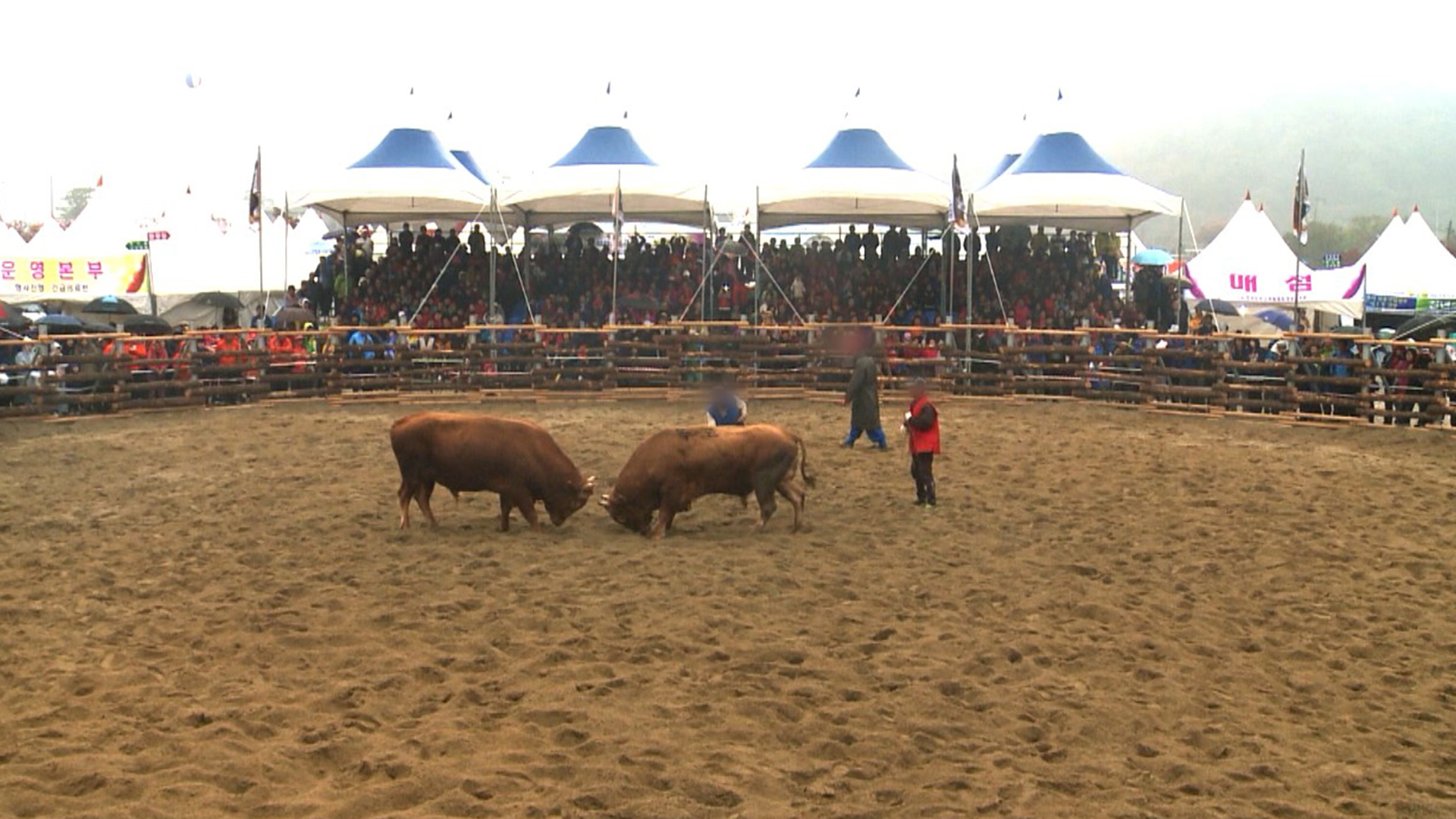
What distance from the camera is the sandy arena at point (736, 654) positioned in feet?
16.1

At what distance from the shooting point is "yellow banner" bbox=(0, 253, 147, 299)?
87.7 feet

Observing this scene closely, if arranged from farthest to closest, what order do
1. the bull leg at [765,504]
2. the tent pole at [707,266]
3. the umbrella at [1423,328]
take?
the tent pole at [707,266] < the umbrella at [1423,328] < the bull leg at [765,504]

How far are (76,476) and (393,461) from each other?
2.81 metres

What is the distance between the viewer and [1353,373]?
18.1 m

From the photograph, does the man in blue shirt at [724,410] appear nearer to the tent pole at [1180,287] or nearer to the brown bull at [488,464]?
the brown bull at [488,464]

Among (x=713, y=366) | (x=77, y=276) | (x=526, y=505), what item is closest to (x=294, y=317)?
(x=713, y=366)

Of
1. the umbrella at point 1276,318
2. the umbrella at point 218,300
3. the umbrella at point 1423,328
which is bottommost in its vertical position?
the umbrella at point 1423,328

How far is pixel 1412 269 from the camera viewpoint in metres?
29.8

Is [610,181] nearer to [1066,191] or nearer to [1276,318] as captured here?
[1066,191]

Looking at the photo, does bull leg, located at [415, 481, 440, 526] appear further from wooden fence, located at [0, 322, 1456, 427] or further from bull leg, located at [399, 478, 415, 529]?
wooden fence, located at [0, 322, 1456, 427]

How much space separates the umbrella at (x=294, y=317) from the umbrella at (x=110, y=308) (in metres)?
4.91

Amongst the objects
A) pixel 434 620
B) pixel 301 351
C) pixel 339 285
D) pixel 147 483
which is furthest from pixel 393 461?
pixel 339 285

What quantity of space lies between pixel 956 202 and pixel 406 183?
8.85m

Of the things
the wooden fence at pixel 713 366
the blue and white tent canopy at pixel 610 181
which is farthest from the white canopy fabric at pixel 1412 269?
the blue and white tent canopy at pixel 610 181
